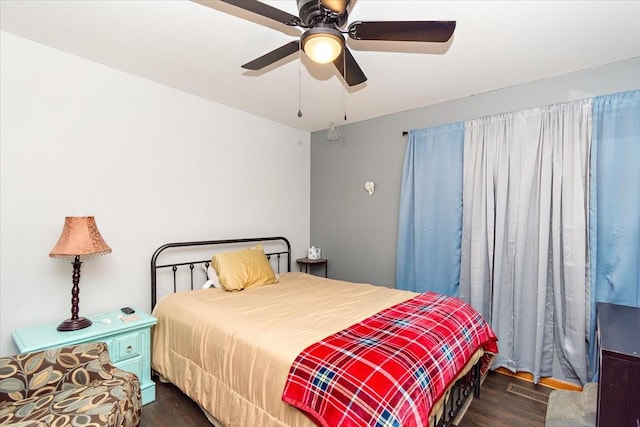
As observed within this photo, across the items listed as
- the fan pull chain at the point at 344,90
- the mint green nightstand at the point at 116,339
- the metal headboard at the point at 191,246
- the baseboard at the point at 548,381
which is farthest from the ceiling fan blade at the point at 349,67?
the baseboard at the point at 548,381

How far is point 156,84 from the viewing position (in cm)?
288

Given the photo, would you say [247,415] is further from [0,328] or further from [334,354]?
[0,328]

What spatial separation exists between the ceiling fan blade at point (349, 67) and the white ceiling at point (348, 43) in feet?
0.91

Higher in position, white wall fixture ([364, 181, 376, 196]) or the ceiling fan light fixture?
the ceiling fan light fixture

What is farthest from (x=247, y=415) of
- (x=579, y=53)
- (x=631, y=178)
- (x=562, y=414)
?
(x=579, y=53)

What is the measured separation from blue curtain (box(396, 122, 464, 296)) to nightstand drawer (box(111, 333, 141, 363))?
253cm

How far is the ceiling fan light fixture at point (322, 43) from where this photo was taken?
4.88 ft

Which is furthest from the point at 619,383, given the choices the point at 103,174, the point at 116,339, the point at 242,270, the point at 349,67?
the point at 103,174

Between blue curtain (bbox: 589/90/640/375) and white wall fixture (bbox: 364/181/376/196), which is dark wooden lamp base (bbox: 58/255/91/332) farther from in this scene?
blue curtain (bbox: 589/90/640/375)

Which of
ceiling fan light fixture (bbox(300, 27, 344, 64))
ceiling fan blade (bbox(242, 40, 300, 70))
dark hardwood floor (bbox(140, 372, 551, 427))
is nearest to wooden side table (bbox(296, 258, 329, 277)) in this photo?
dark hardwood floor (bbox(140, 372, 551, 427))

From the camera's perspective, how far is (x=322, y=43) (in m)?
1.53

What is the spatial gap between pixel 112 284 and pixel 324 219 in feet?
8.29

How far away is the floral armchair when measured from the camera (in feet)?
4.76

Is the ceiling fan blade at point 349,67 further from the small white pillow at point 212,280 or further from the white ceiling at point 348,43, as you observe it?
the small white pillow at point 212,280
